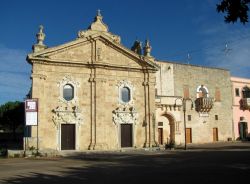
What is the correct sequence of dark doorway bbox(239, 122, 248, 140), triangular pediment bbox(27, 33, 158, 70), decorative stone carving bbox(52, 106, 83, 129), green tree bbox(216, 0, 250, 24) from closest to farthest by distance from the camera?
green tree bbox(216, 0, 250, 24) < decorative stone carving bbox(52, 106, 83, 129) < triangular pediment bbox(27, 33, 158, 70) < dark doorway bbox(239, 122, 248, 140)

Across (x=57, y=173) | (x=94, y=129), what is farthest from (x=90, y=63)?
(x=57, y=173)

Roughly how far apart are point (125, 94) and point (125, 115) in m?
1.98

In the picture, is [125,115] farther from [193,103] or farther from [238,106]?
[238,106]

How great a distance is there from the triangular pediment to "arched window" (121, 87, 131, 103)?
2.17m

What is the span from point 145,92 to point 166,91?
23.4 ft

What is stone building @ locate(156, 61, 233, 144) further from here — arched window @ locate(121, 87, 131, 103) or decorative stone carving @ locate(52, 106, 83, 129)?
decorative stone carving @ locate(52, 106, 83, 129)

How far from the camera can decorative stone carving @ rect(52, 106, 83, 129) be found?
28.2 m

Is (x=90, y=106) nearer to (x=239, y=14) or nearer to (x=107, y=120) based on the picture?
(x=107, y=120)

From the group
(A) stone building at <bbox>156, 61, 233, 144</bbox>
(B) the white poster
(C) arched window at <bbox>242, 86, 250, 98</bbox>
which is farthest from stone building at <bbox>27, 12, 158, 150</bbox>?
(C) arched window at <bbox>242, 86, 250, 98</bbox>

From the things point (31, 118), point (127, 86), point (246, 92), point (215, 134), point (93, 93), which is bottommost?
point (215, 134)

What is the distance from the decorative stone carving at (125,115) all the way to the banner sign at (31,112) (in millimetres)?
7446

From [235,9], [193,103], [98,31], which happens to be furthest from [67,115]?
[235,9]

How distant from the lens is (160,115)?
3772 cm

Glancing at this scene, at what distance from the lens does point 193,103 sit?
4056 cm
